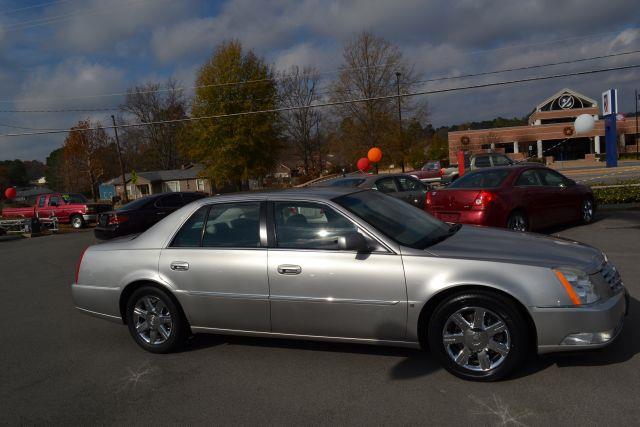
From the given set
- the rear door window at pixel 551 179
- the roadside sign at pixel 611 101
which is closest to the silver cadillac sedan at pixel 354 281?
the rear door window at pixel 551 179

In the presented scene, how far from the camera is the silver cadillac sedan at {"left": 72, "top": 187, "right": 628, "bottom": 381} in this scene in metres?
3.76

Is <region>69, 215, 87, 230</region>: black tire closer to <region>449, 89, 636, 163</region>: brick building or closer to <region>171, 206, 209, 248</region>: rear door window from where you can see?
<region>171, 206, 209, 248</region>: rear door window

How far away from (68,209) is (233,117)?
21296mm

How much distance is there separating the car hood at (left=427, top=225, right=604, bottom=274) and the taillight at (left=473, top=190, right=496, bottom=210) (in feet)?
14.9

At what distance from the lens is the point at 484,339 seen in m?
3.86

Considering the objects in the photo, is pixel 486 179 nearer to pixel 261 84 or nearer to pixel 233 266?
pixel 233 266

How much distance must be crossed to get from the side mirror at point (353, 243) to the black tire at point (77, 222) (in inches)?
832

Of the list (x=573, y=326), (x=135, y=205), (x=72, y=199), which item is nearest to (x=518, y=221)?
(x=573, y=326)

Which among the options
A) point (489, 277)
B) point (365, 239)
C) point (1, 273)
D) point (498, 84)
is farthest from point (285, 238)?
point (498, 84)

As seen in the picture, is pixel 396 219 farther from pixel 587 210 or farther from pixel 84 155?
pixel 84 155

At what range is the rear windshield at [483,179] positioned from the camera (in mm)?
9656

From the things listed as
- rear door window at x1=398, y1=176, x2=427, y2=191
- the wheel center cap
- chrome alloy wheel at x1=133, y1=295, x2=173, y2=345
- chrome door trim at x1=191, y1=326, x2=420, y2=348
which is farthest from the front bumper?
rear door window at x1=398, y1=176, x2=427, y2=191

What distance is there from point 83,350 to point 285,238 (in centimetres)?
263

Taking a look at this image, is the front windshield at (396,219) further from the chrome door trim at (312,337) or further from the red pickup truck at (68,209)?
the red pickup truck at (68,209)
